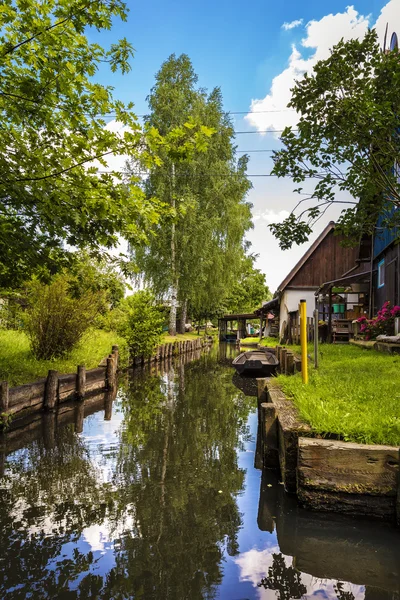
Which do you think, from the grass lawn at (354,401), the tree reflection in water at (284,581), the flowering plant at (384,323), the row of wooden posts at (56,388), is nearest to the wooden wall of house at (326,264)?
the flowering plant at (384,323)

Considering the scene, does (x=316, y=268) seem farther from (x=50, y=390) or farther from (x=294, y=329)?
(x=50, y=390)

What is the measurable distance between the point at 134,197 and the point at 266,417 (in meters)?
3.69

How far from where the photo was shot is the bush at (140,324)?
21.3 meters

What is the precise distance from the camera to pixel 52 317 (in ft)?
43.3

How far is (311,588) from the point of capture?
358 cm

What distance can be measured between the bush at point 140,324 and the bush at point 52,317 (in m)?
7.43

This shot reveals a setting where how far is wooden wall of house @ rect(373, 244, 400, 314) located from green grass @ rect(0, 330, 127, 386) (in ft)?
34.6

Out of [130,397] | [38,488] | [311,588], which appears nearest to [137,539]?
[311,588]

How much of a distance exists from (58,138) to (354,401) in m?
5.75

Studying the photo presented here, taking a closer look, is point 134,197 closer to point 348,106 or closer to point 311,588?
point 348,106

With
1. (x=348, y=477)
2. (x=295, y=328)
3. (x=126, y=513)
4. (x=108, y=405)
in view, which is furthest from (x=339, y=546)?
(x=295, y=328)

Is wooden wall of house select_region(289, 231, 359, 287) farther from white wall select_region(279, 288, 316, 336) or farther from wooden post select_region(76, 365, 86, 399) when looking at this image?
wooden post select_region(76, 365, 86, 399)

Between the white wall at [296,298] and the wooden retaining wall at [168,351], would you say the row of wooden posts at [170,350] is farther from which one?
the white wall at [296,298]

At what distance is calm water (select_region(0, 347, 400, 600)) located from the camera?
3602mm
